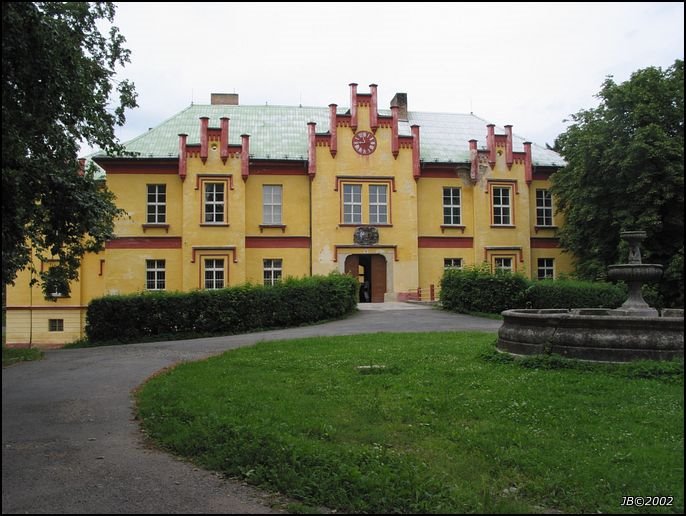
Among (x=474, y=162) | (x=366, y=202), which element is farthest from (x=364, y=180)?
(x=474, y=162)

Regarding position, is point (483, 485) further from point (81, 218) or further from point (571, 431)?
point (81, 218)

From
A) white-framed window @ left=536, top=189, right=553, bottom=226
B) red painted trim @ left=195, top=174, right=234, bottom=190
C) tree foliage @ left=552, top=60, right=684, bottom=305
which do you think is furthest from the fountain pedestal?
white-framed window @ left=536, top=189, right=553, bottom=226

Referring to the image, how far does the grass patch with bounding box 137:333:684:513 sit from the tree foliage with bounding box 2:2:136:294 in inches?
125

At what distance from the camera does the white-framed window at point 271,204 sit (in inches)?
1278

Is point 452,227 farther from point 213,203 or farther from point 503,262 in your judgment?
point 213,203

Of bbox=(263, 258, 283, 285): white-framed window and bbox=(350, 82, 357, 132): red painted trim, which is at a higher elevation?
bbox=(350, 82, 357, 132): red painted trim

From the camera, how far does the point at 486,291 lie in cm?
2467

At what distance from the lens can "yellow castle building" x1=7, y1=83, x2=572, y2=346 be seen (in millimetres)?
31391

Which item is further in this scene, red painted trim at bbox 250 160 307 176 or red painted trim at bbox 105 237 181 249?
red painted trim at bbox 250 160 307 176

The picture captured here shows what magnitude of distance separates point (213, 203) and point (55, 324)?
39.1 feet

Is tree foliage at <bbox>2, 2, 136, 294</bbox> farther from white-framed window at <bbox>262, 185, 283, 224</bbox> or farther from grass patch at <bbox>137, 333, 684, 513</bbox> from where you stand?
white-framed window at <bbox>262, 185, 283, 224</bbox>

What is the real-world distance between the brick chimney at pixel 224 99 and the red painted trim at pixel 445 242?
16.0 metres

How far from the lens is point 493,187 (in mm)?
33781

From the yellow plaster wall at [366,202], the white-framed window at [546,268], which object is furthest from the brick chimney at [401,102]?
the white-framed window at [546,268]
